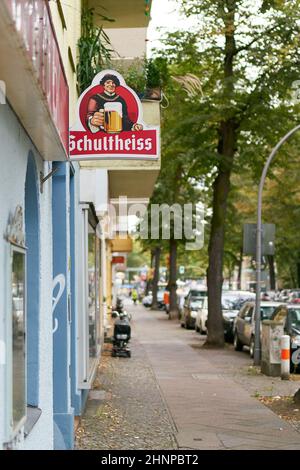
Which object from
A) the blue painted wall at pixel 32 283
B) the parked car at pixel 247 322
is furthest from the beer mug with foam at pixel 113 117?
the parked car at pixel 247 322

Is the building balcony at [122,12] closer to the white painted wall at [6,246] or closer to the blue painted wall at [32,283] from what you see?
the white painted wall at [6,246]

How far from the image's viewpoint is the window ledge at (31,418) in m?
6.11

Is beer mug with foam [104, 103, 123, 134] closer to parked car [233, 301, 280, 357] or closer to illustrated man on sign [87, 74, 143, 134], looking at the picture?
illustrated man on sign [87, 74, 143, 134]

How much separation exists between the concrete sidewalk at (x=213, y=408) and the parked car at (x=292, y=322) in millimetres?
1393

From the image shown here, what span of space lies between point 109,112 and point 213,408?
541cm

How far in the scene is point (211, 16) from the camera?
15.1 meters

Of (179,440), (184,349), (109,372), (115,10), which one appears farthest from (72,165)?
(184,349)

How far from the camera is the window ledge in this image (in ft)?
20.0

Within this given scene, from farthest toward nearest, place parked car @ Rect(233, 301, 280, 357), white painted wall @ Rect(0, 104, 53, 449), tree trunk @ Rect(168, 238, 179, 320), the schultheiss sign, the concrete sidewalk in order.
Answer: tree trunk @ Rect(168, 238, 179, 320) < parked car @ Rect(233, 301, 280, 357) < the concrete sidewalk < the schultheiss sign < white painted wall @ Rect(0, 104, 53, 449)

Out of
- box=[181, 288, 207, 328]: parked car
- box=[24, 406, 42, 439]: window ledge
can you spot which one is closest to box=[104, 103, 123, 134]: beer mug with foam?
box=[24, 406, 42, 439]: window ledge

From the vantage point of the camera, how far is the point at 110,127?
7969 millimetres

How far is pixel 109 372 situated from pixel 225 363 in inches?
152

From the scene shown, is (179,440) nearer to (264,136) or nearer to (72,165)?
(72,165)

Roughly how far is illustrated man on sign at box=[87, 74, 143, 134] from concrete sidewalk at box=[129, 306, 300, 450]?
3.38 meters
